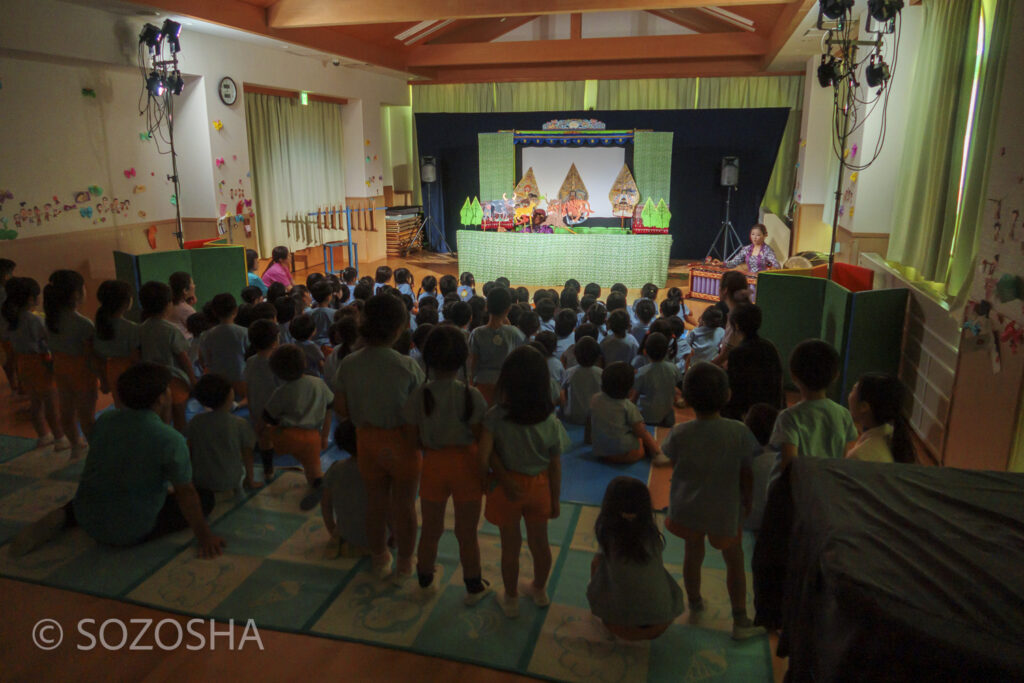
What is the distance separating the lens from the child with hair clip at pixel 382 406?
2.22 metres

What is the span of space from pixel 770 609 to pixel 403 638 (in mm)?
1142

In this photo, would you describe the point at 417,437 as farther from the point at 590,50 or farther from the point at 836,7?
the point at 590,50

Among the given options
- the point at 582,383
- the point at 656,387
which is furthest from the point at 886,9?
the point at 582,383

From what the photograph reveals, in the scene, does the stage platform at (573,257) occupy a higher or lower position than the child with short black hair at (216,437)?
higher

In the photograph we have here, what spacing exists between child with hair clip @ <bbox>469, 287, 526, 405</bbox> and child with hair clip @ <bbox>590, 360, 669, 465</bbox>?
0.56 metres

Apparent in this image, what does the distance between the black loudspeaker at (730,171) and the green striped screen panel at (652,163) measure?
97 cm

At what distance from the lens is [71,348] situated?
10.7ft

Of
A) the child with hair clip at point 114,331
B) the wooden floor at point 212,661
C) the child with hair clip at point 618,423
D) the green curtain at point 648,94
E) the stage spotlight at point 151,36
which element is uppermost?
the green curtain at point 648,94

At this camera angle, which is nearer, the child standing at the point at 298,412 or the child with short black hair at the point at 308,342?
the child standing at the point at 298,412

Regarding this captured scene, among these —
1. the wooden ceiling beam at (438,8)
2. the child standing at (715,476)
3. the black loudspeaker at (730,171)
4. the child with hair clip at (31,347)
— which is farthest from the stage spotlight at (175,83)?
the black loudspeaker at (730,171)

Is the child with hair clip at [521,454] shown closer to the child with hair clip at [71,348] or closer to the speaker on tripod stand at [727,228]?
the child with hair clip at [71,348]

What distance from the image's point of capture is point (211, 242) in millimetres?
6617

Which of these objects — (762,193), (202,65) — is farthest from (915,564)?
(762,193)

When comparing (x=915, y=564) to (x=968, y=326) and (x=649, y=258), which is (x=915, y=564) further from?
(x=649, y=258)
